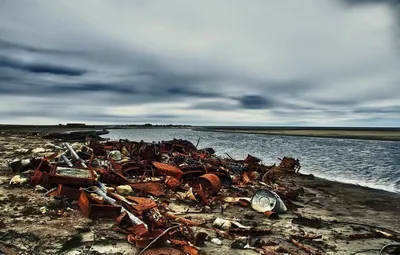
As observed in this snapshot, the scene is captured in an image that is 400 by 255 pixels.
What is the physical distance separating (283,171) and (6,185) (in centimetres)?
1537

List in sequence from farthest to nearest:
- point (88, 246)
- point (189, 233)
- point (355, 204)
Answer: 1. point (355, 204)
2. point (189, 233)
3. point (88, 246)

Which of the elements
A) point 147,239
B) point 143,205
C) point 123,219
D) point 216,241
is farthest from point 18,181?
point 216,241

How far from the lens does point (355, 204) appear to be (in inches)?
503

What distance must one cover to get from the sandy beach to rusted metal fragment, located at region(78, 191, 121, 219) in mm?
168

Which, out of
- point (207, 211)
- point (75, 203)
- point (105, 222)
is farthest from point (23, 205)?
point (207, 211)

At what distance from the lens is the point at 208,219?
27.4 ft

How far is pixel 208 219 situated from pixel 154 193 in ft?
7.94

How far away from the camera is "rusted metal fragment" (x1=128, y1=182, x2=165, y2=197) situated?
10188mm

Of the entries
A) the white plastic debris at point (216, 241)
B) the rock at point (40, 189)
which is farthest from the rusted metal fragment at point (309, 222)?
the rock at point (40, 189)

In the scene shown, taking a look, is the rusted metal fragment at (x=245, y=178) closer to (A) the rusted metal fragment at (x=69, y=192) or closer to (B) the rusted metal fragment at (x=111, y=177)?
(B) the rusted metal fragment at (x=111, y=177)

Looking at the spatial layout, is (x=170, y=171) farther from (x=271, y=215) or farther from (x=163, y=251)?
(x=163, y=251)

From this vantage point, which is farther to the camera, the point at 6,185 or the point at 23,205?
the point at 6,185

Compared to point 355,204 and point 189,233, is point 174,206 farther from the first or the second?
point 355,204

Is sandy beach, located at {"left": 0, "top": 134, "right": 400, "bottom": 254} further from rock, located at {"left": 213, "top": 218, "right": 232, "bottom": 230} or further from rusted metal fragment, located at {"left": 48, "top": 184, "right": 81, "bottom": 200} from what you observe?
rock, located at {"left": 213, "top": 218, "right": 232, "bottom": 230}
